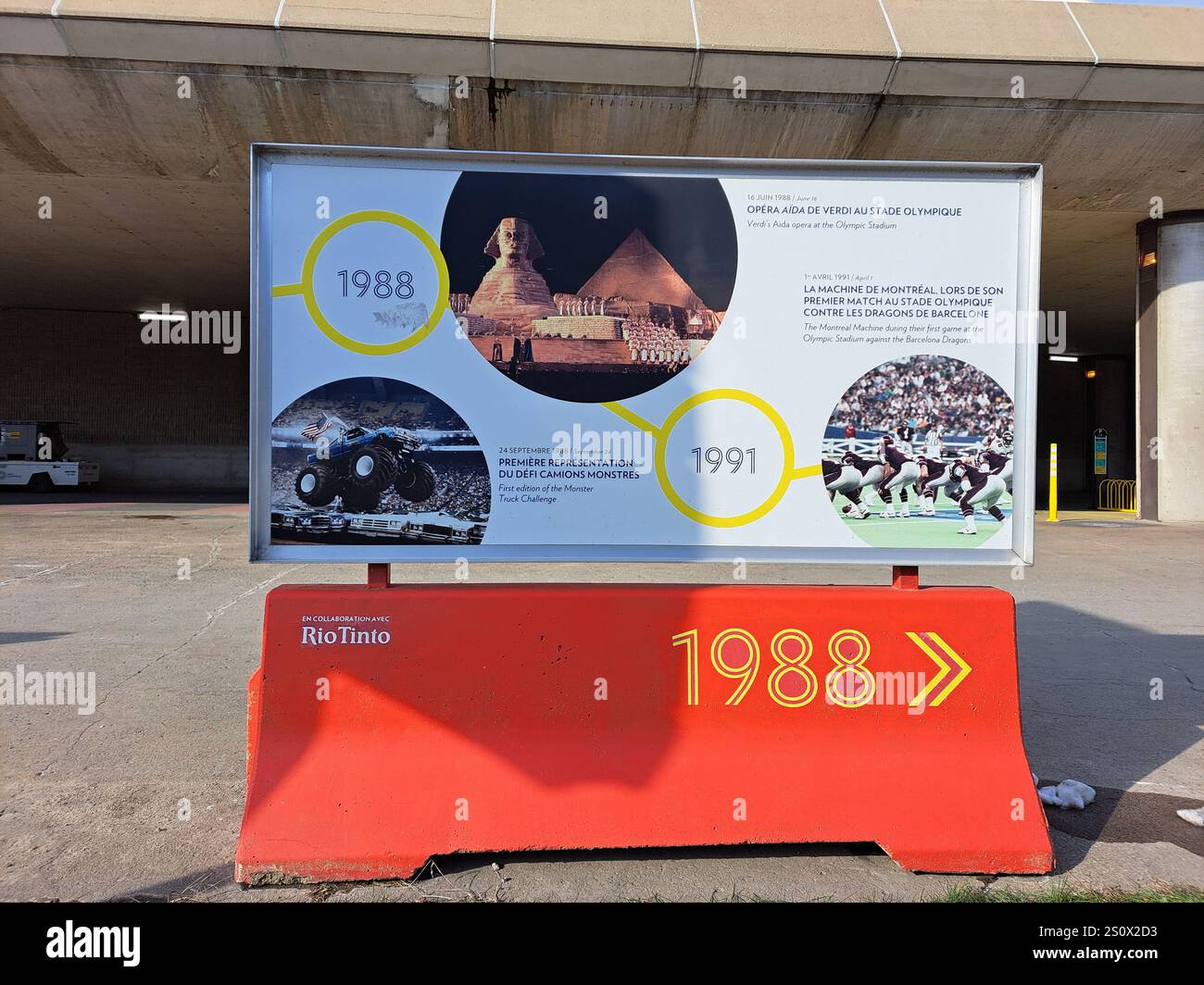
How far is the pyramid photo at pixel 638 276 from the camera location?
3180 millimetres

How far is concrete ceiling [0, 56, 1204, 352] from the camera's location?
41.3 ft

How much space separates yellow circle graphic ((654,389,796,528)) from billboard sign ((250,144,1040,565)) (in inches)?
0.5

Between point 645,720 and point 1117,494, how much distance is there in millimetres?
28620

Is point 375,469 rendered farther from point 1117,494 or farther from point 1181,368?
point 1117,494

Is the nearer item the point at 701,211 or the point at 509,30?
the point at 701,211

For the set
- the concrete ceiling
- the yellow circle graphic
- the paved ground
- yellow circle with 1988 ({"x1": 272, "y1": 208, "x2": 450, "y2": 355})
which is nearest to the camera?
the paved ground

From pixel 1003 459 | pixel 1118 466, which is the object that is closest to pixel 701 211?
pixel 1003 459

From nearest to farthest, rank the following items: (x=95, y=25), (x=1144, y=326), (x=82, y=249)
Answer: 1. (x=95, y=25)
2. (x=1144, y=326)
3. (x=82, y=249)

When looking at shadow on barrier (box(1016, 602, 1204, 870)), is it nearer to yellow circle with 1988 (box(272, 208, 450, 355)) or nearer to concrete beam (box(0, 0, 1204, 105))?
yellow circle with 1988 (box(272, 208, 450, 355))

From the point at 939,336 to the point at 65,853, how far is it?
3992mm

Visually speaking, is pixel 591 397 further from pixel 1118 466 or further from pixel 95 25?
pixel 1118 466

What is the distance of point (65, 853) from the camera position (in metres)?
3.17

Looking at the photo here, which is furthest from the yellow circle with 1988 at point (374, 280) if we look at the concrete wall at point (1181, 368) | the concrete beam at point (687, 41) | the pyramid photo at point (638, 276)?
the concrete wall at point (1181, 368)

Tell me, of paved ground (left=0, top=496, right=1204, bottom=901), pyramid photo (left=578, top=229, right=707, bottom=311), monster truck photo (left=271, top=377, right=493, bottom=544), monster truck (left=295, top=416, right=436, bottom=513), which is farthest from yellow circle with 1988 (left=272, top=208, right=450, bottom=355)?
paved ground (left=0, top=496, right=1204, bottom=901)
